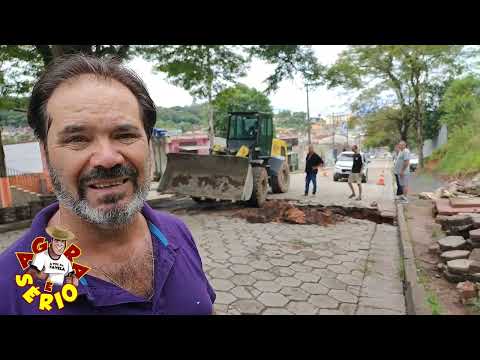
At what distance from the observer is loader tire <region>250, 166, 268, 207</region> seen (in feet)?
25.7

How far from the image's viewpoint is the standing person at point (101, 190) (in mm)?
1099

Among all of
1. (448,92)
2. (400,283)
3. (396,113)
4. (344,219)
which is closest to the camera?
(400,283)

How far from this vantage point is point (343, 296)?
356 centimetres

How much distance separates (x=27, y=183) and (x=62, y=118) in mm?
15634

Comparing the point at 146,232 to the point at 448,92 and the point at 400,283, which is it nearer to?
the point at 400,283

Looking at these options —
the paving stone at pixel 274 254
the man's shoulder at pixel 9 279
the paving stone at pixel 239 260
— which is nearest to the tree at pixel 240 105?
the paving stone at pixel 274 254

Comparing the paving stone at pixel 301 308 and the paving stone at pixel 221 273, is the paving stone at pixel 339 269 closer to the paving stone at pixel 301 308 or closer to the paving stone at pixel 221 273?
the paving stone at pixel 301 308

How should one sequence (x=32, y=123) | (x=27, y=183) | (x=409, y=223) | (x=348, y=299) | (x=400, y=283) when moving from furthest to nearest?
(x=27, y=183), (x=409, y=223), (x=400, y=283), (x=348, y=299), (x=32, y=123)

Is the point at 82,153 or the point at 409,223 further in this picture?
the point at 409,223

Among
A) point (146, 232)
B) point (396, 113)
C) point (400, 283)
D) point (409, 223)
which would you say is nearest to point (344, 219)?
point (409, 223)

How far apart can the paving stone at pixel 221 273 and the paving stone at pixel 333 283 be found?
1.17m

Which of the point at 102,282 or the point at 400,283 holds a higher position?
the point at 102,282

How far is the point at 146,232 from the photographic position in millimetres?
1468

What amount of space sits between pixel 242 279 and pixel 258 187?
404 cm
